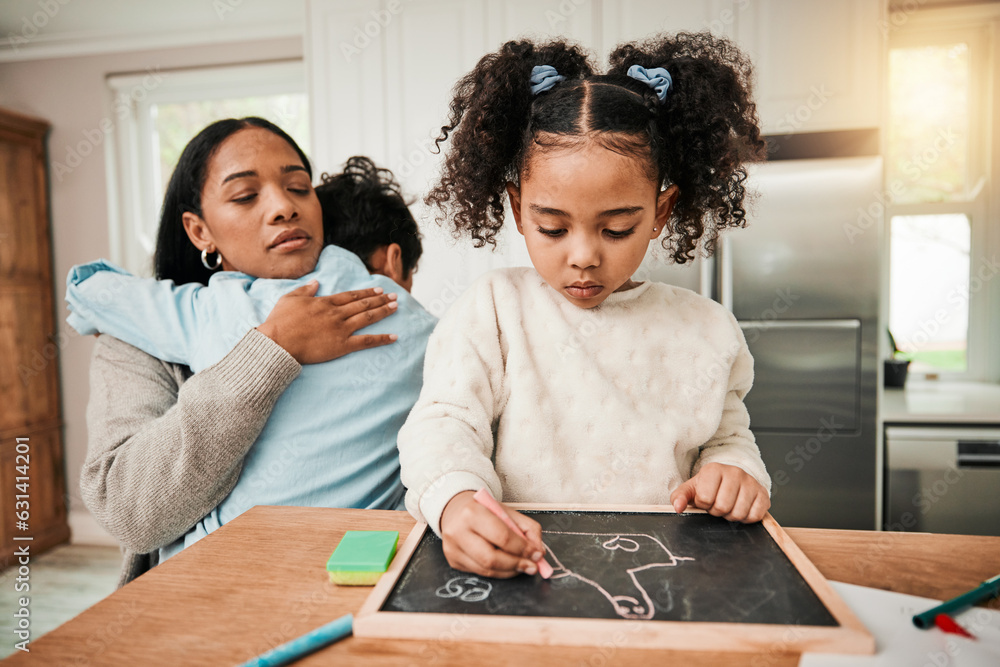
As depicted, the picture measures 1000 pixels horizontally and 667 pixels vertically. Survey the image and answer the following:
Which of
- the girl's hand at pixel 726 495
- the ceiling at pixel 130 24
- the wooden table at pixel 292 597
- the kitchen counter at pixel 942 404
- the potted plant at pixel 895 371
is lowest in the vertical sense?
the kitchen counter at pixel 942 404

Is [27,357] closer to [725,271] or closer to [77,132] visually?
[77,132]

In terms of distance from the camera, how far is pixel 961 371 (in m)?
2.78

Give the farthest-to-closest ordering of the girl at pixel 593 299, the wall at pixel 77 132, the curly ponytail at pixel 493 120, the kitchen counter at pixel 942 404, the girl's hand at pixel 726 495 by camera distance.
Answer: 1. the wall at pixel 77 132
2. the kitchen counter at pixel 942 404
3. the curly ponytail at pixel 493 120
4. the girl at pixel 593 299
5. the girl's hand at pixel 726 495

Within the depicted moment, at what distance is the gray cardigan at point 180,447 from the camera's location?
0.90 meters

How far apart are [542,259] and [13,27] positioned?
386 cm

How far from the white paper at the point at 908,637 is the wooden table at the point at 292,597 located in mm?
27

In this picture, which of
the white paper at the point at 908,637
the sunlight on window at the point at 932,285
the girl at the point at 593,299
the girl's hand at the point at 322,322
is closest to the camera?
the white paper at the point at 908,637

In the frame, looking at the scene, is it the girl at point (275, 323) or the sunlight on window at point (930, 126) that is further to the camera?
the sunlight on window at point (930, 126)

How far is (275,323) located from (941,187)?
295 centimetres

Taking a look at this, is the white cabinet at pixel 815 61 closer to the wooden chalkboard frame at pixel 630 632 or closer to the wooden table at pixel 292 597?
the wooden table at pixel 292 597

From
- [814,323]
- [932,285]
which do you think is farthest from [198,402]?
[932,285]

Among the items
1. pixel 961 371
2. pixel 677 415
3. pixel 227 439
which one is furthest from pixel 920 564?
pixel 961 371

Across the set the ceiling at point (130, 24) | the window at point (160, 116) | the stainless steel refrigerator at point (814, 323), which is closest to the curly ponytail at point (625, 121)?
the stainless steel refrigerator at point (814, 323)

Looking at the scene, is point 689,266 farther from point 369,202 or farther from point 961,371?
point 961,371
